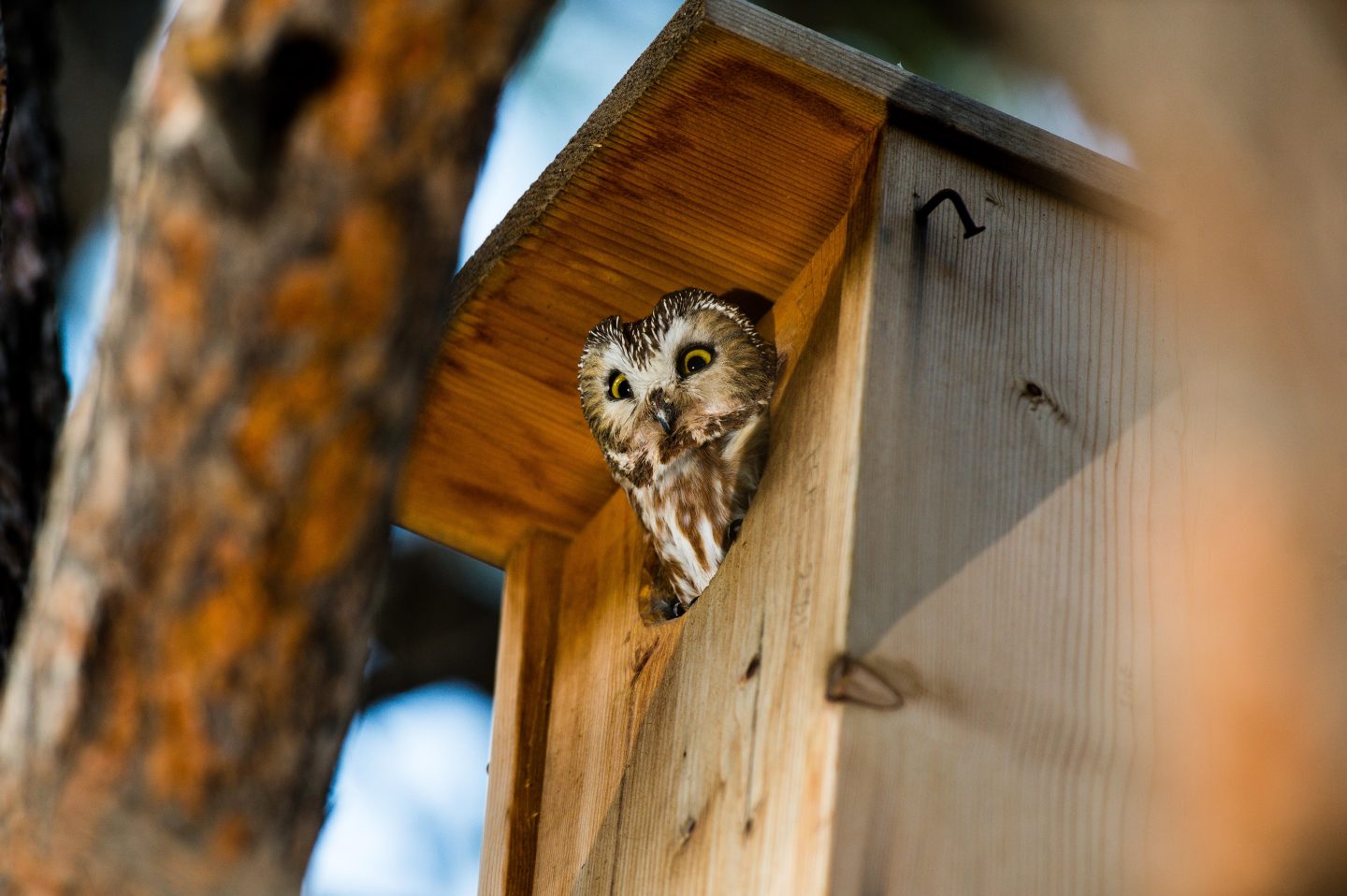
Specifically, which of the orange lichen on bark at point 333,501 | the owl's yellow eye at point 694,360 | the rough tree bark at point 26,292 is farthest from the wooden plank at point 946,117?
the rough tree bark at point 26,292

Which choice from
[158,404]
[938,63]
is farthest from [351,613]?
[938,63]

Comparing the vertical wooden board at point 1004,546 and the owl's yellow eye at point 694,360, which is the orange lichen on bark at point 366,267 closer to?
the vertical wooden board at point 1004,546

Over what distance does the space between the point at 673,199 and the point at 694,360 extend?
0.60m

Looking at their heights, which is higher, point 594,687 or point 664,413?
point 664,413

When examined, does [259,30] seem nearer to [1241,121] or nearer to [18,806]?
[18,806]

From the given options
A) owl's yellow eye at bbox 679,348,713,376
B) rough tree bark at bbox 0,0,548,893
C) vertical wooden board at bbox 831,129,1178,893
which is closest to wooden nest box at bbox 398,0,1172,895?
vertical wooden board at bbox 831,129,1178,893

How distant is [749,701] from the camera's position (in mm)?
2273

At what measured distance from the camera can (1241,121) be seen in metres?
2.07

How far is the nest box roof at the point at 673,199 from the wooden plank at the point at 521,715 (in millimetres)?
201

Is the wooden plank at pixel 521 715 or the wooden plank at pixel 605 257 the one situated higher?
the wooden plank at pixel 605 257

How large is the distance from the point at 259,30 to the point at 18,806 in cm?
73

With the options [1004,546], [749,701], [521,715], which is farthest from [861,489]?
[521,715]

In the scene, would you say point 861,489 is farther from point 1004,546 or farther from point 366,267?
point 366,267

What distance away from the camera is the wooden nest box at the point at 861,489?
200 cm
